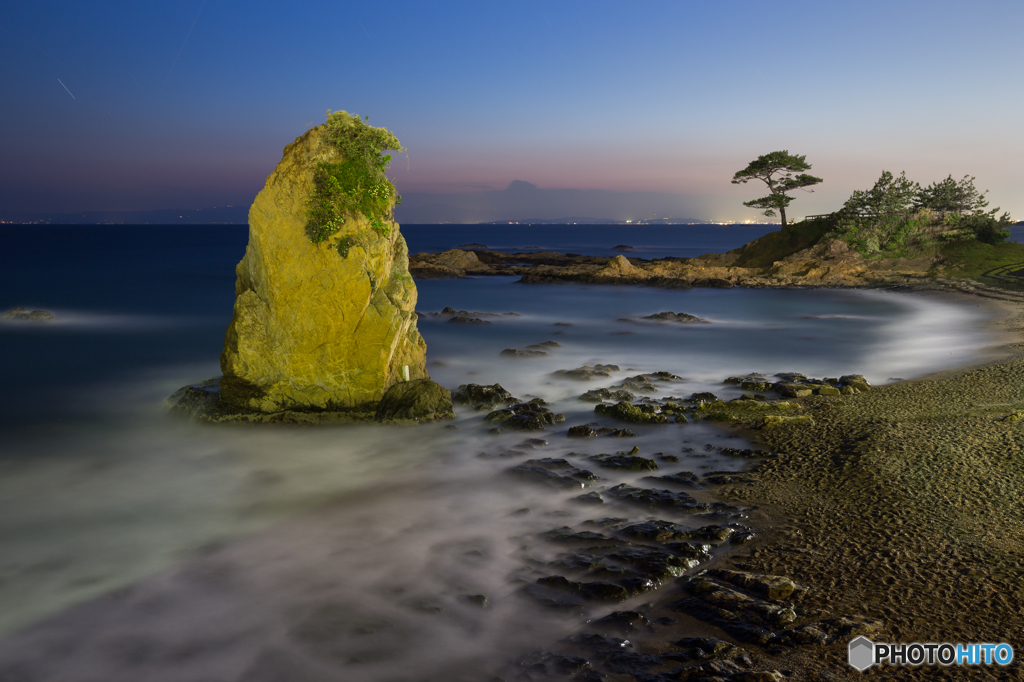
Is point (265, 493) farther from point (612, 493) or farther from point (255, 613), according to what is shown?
point (612, 493)

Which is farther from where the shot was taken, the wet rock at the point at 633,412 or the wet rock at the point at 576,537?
the wet rock at the point at 633,412

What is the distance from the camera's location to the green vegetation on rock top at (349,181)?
1280 cm

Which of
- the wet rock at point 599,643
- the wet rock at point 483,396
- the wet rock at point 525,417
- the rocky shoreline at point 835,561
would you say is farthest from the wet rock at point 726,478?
the wet rock at point 483,396

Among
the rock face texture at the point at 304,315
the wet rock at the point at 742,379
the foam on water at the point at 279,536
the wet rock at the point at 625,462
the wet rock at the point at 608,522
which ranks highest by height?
the rock face texture at the point at 304,315

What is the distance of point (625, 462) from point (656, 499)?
4.81ft

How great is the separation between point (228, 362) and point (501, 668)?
962 cm

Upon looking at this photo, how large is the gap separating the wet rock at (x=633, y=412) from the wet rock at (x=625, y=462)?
7.05ft

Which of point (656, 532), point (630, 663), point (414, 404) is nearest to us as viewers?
point (630, 663)

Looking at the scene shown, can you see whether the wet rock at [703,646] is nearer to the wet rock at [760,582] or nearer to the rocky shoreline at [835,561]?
the rocky shoreline at [835,561]

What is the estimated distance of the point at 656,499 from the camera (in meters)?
8.78

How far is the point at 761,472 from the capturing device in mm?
9773

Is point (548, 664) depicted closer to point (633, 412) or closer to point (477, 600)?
point (477, 600)

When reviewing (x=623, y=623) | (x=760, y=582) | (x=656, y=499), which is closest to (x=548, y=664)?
(x=623, y=623)

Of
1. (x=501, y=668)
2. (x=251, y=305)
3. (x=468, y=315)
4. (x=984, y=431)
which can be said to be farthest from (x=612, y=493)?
(x=468, y=315)
